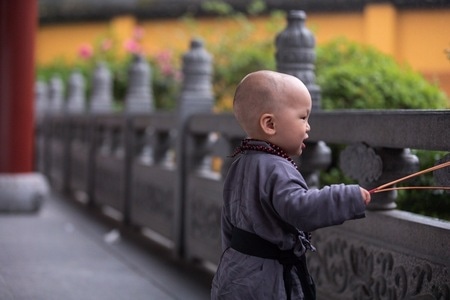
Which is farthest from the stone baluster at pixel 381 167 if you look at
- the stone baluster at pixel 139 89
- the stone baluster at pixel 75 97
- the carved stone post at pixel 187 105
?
the stone baluster at pixel 75 97

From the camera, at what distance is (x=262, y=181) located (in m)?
3.32

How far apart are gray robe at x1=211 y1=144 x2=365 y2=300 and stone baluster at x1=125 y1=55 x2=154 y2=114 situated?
288 inches

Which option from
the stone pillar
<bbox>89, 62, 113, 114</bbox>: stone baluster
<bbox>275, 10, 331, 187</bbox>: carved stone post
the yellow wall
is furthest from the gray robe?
<bbox>89, 62, 113, 114</bbox>: stone baluster

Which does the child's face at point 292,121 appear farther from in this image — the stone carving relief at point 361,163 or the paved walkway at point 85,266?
the paved walkway at point 85,266

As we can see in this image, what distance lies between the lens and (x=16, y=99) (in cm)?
1107

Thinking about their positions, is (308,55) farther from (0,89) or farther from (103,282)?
(0,89)

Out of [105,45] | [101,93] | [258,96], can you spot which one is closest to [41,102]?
[105,45]

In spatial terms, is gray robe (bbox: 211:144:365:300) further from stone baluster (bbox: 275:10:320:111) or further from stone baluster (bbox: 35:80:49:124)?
stone baluster (bbox: 35:80:49:124)

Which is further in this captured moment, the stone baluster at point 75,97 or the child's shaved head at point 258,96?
the stone baluster at point 75,97

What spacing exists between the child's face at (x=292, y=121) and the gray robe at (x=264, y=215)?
6 cm

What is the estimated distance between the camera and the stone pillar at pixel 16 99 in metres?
11.0

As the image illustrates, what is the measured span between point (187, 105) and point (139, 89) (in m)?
3.35

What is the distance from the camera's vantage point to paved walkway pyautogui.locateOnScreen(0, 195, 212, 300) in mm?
6270

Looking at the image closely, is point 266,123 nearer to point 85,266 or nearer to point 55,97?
point 85,266
